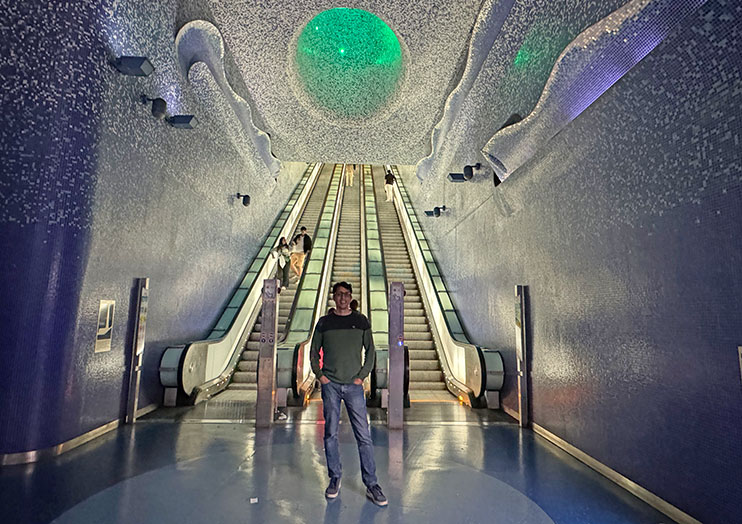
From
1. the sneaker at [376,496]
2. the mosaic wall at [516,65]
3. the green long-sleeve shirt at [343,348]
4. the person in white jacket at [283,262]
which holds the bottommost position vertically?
the sneaker at [376,496]

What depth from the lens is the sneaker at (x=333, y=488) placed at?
9.03 feet

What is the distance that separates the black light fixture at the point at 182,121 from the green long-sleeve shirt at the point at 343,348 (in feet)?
11.3

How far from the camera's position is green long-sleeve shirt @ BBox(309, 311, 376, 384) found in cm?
292

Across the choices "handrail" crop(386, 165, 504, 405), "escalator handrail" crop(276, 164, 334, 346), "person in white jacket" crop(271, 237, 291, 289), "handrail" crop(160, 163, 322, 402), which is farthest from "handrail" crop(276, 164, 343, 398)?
"handrail" crop(386, 165, 504, 405)

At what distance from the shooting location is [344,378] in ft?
9.54

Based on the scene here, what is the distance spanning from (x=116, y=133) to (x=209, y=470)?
3335 mm

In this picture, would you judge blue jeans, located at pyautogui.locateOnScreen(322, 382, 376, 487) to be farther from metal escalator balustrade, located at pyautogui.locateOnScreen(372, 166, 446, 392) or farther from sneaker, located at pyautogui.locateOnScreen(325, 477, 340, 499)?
metal escalator balustrade, located at pyautogui.locateOnScreen(372, 166, 446, 392)

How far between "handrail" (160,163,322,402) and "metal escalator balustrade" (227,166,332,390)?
6.2 inches

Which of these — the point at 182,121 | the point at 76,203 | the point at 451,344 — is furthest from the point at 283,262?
the point at 76,203

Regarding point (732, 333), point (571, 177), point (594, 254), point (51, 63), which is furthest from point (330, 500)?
point (51, 63)

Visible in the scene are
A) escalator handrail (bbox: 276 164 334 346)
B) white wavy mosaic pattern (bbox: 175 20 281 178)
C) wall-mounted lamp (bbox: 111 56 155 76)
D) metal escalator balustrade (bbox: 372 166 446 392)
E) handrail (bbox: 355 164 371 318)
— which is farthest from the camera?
handrail (bbox: 355 164 371 318)

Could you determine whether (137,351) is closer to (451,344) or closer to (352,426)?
(352,426)

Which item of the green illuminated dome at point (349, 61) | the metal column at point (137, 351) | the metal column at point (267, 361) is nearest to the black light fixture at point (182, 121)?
the metal column at point (137, 351)

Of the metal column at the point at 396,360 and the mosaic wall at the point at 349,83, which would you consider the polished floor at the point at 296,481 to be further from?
the mosaic wall at the point at 349,83
